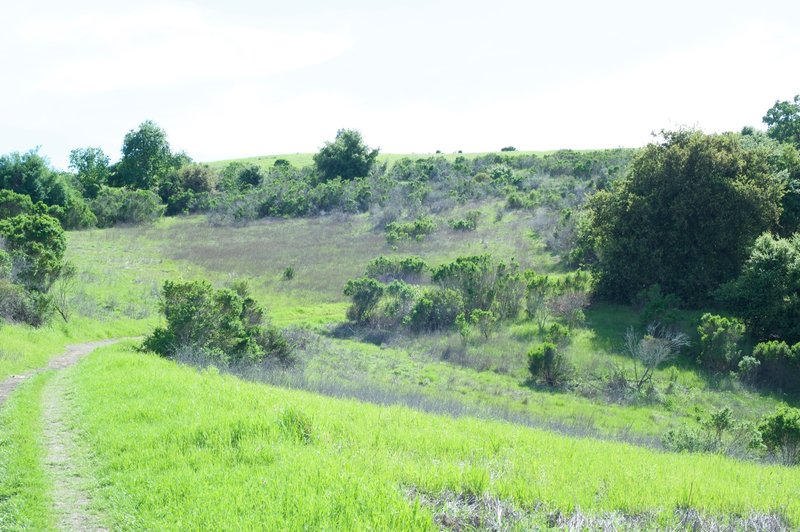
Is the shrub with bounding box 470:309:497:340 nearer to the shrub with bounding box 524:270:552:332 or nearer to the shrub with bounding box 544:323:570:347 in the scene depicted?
the shrub with bounding box 524:270:552:332

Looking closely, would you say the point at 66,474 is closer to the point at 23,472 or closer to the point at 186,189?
the point at 23,472

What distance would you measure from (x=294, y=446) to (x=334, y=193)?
175 ft

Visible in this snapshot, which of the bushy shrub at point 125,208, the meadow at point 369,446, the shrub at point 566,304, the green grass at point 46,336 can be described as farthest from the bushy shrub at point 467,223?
the bushy shrub at point 125,208

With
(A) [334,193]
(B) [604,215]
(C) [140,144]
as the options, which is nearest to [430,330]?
(B) [604,215]

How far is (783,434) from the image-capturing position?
12102 mm

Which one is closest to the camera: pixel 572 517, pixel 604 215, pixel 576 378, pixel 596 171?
pixel 572 517

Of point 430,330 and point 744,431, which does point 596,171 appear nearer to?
point 430,330

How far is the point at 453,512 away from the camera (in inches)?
208

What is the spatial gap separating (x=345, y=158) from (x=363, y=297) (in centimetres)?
4992

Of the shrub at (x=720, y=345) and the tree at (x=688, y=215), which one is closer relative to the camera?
the shrub at (x=720, y=345)

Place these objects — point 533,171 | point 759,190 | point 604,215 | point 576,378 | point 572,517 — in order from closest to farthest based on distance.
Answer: point 572,517 < point 576,378 < point 759,190 < point 604,215 < point 533,171

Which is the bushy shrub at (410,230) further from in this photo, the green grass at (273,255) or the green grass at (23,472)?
the green grass at (23,472)

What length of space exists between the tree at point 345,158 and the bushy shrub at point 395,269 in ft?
135

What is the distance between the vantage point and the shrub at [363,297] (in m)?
27.1
